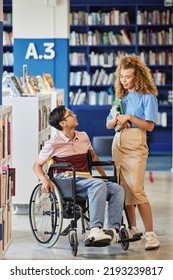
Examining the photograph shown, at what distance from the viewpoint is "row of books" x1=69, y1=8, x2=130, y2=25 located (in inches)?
575

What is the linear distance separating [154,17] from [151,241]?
8.89 m

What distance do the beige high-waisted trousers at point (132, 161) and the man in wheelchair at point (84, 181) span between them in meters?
0.22

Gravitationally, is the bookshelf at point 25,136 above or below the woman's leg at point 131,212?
above

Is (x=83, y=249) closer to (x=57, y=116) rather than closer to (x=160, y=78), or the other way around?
(x=57, y=116)

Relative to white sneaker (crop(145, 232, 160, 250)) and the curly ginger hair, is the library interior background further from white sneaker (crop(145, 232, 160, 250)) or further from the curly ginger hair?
the curly ginger hair

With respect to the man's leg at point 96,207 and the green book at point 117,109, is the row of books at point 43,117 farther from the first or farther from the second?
the man's leg at point 96,207

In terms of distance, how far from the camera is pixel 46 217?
6.98 metres

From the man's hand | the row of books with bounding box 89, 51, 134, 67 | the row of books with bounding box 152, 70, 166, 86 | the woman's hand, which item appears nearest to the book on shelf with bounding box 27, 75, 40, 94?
the woman's hand

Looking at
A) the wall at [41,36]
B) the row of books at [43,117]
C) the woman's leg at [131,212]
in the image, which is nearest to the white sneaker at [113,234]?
the woman's leg at [131,212]

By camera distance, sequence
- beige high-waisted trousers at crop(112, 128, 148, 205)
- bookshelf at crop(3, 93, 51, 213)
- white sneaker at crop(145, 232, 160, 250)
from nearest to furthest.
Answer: white sneaker at crop(145, 232, 160, 250)
beige high-waisted trousers at crop(112, 128, 148, 205)
bookshelf at crop(3, 93, 51, 213)

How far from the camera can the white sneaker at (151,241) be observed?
6137 millimetres

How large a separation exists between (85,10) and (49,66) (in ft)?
11.7

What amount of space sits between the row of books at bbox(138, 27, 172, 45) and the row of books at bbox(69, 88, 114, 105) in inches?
42.0
